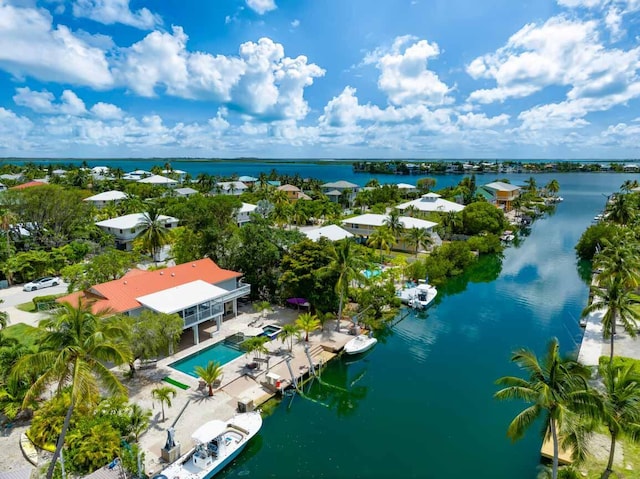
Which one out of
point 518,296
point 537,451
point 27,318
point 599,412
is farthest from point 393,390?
point 27,318

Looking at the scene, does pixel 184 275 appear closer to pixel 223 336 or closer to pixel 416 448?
pixel 223 336

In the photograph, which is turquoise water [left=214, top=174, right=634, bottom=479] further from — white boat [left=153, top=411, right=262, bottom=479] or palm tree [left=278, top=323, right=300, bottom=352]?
palm tree [left=278, top=323, right=300, bottom=352]

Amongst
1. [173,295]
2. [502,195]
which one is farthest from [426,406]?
[502,195]

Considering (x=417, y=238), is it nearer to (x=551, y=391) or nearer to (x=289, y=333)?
(x=289, y=333)

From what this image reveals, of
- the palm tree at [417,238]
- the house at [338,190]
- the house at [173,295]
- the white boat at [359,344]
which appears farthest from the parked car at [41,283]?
the house at [338,190]

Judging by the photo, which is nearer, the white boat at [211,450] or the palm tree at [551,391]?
the palm tree at [551,391]

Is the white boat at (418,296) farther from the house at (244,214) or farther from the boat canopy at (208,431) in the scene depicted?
the house at (244,214)
